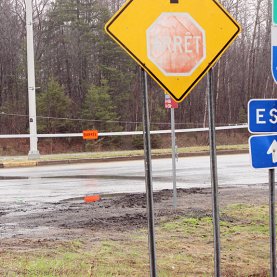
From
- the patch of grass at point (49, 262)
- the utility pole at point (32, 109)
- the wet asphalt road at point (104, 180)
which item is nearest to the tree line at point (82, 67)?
the utility pole at point (32, 109)

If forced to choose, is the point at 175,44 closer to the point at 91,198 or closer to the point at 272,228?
the point at 272,228

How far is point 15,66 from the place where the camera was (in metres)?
41.8

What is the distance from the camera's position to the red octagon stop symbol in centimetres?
402

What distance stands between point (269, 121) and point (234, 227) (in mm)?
2932

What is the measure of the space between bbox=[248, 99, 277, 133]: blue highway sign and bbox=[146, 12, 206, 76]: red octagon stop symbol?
0.63m

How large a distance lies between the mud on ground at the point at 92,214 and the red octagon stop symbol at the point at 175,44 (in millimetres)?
3090

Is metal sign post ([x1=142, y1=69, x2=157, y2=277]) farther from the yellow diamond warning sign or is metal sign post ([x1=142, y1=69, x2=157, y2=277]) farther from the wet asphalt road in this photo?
the wet asphalt road

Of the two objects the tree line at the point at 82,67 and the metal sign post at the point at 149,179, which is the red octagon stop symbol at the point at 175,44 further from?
the tree line at the point at 82,67

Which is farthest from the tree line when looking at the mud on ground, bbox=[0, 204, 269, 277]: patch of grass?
bbox=[0, 204, 269, 277]: patch of grass

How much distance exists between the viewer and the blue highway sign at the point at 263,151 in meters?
4.36

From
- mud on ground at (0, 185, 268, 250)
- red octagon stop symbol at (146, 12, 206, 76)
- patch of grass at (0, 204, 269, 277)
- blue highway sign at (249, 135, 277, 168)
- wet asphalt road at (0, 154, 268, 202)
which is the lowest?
wet asphalt road at (0, 154, 268, 202)

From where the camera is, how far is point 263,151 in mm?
4387

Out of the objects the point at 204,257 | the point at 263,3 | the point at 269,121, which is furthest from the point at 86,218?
the point at 263,3

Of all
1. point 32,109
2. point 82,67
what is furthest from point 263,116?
point 82,67
